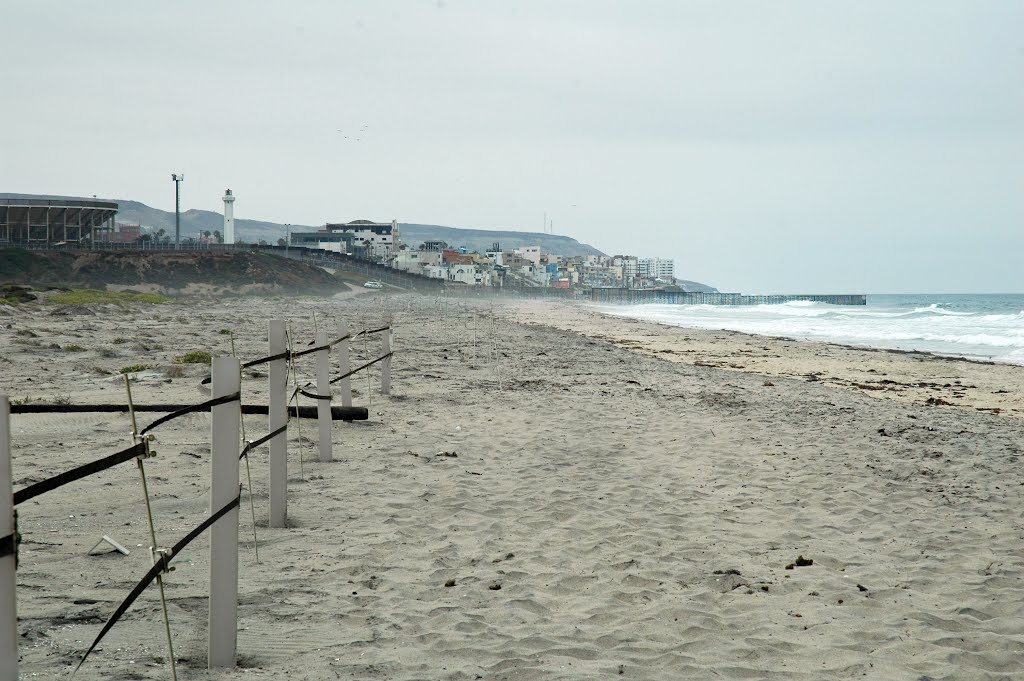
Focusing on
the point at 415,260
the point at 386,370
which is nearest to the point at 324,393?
the point at 386,370

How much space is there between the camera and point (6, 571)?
2625 millimetres

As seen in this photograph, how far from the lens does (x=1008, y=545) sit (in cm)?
618

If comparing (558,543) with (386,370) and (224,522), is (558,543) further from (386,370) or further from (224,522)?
(386,370)

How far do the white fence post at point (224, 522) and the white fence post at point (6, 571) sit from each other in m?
1.13

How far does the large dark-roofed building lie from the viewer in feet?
280

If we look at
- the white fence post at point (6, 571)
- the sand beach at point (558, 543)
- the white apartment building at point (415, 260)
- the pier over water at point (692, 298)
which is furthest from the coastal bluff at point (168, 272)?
the pier over water at point (692, 298)

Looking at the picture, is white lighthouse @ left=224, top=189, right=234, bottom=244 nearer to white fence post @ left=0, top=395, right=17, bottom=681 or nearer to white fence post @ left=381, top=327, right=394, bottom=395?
white fence post @ left=381, top=327, right=394, bottom=395

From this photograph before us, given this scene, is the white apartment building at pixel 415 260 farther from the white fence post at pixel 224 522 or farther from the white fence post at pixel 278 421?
the white fence post at pixel 224 522

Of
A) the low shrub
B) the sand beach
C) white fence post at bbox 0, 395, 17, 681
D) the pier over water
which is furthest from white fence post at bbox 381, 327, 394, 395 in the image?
the pier over water

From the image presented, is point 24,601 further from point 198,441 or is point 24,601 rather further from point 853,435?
point 853,435

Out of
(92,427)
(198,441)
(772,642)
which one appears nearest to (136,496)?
(198,441)

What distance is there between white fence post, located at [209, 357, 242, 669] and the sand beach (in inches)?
6.8

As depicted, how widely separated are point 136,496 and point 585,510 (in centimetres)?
358

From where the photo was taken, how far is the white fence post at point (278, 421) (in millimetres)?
5863
